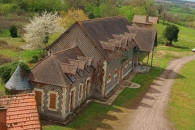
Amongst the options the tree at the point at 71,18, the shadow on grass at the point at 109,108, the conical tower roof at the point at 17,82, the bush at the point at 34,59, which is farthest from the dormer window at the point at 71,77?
the tree at the point at 71,18

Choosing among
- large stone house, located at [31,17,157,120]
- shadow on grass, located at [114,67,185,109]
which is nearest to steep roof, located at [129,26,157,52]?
large stone house, located at [31,17,157,120]

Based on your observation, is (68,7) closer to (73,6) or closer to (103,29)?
(73,6)

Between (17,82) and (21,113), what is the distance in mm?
10480

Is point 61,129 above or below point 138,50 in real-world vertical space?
below

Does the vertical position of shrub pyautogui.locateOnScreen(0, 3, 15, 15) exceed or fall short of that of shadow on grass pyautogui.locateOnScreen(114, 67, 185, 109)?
it exceeds it

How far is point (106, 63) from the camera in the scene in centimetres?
3175

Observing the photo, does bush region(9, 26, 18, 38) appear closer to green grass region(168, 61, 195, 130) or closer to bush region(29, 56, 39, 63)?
bush region(29, 56, 39, 63)

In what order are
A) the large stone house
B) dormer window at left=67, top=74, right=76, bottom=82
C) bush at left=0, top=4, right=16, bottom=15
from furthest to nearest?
bush at left=0, top=4, right=16, bottom=15, dormer window at left=67, top=74, right=76, bottom=82, the large stone house

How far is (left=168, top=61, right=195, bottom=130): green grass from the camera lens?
95.1 ft

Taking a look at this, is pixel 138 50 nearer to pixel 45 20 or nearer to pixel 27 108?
pixel 45 20

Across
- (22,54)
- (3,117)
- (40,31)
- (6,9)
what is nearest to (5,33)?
(6,9)

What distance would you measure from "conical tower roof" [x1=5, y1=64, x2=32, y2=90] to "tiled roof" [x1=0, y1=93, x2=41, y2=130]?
9.36 m

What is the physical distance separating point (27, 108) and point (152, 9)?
325ft

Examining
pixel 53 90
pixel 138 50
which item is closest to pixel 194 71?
pixel 138 50
